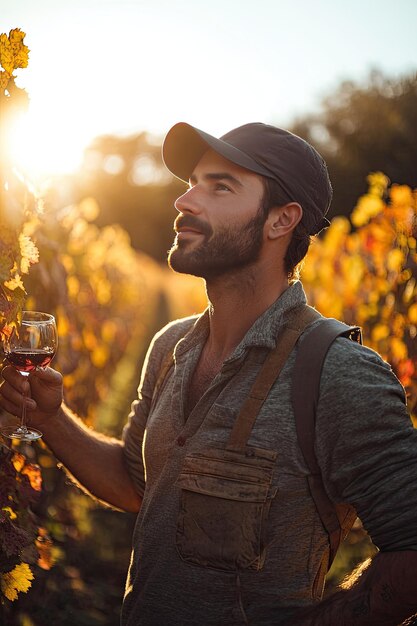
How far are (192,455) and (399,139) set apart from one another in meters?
34.9

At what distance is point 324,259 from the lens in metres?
8.10

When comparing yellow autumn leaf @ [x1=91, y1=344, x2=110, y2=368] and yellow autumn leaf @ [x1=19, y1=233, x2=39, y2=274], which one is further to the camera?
yellow autumn leaf @ [x1=91, y1=344, x2=110, y2=368]

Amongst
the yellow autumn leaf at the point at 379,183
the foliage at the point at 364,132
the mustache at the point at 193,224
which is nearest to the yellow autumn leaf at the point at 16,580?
the mustache at the point at 193,224

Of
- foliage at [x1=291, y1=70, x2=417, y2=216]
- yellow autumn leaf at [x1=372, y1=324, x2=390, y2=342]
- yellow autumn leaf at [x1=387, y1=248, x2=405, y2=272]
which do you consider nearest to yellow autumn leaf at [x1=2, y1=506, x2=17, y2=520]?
yellow autumn leaf at [x1=387, y1=248, x2=405, y2=272]

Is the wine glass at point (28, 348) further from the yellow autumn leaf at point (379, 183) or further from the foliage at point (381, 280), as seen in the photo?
the yellow autumn leaf at point (379, 183)

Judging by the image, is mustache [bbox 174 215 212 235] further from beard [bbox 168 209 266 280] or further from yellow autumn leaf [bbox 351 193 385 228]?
yellow autumn leaf [bbox 351 193 385 228]

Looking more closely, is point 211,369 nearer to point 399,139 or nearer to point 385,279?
point 385,279

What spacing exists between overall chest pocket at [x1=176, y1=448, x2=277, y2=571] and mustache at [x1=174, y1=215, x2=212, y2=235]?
72 cm

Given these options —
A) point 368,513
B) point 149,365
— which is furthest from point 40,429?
point 368,513

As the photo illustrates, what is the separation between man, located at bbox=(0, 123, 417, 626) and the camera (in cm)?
185

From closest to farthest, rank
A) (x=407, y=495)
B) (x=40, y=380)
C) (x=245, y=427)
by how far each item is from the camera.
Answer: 1. (x=407, y=495)
2. (x=245, y=427)
3. (x=40, y=380)

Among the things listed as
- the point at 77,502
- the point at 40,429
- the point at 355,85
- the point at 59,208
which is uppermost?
the point at 355,85

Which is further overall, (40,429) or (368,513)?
(40,429)

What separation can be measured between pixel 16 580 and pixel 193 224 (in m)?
1.20
